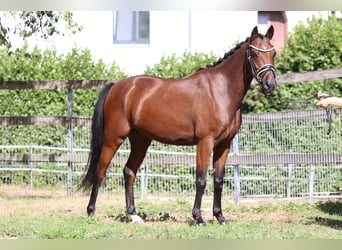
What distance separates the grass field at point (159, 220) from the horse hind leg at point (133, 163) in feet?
0.67

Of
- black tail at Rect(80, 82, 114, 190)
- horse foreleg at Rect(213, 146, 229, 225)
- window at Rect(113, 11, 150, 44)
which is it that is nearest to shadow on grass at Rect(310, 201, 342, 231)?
horse foreleg at Rect(213, 146, 229, 225)

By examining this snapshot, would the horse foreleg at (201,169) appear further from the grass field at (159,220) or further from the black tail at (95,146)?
the black tail at (95,146)

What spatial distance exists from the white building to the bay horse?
639 centimetres

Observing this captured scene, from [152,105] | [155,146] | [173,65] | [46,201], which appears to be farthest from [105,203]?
[173,65]

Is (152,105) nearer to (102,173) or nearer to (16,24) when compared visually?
(102,173)

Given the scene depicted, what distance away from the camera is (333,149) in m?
9.68

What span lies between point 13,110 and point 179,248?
28.5 feet

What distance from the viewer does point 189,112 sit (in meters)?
7.39

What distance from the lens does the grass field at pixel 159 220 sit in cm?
641

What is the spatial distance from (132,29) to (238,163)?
20.2 feet

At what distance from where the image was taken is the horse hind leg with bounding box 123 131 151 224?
783 centimetres

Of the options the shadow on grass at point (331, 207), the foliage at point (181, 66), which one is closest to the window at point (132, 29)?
the foliage at point (181, 66)

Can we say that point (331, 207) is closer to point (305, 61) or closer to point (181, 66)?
point (305, 61)

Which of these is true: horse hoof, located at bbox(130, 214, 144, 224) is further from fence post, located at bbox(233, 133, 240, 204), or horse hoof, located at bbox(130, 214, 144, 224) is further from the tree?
the tree
